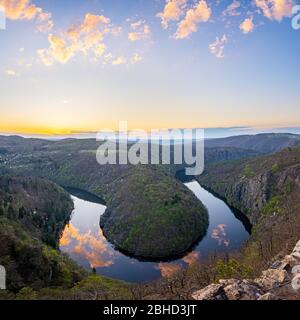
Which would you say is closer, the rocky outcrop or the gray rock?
the rocky outcrop

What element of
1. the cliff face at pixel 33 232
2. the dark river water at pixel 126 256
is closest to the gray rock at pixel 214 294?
the cliff face at pixel 33 232

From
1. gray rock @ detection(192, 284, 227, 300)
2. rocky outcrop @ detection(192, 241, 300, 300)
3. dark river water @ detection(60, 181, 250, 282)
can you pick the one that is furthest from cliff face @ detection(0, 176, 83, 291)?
rocky outcrop @ detection(192, 241, 300, 300)

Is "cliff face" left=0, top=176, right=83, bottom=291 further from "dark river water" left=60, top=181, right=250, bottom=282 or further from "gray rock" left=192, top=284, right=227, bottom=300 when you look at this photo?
"gray rock" left=192, top=284, right=227, bottom=300

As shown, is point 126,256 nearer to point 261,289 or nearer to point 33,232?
point 33,232

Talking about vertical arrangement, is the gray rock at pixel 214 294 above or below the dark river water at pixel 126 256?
above

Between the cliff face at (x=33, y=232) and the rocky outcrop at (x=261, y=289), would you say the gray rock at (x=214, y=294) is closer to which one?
the rocky outcrop at (x=261, y=289)

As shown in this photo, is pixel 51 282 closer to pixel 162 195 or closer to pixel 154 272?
pixel 154 272
